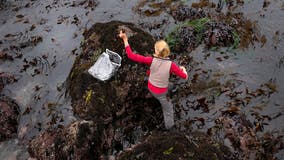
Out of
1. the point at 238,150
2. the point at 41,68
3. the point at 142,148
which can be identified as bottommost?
the point at 41,68

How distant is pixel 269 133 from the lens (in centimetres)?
720

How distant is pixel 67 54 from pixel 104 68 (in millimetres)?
3109

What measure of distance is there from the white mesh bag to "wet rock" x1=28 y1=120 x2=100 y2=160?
42.3 inches

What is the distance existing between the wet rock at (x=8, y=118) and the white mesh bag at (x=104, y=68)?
251cm

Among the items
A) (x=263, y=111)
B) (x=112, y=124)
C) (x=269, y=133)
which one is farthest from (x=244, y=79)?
(x=112, y=124)

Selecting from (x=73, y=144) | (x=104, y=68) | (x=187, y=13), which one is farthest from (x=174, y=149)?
(x=187, y=13)

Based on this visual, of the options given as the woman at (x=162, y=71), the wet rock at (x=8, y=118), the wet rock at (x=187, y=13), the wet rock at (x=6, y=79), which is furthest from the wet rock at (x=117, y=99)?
the wet rock at (x=187, y=13)

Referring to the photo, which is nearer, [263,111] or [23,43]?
[263,111]

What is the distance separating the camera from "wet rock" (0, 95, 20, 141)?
845 cm

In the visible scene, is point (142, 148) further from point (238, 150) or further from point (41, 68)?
point (41, 68)

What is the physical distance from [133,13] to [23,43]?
12.2ft

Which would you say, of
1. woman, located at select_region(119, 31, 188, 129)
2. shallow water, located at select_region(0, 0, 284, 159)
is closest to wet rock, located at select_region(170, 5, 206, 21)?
shallow water, located at select_region(0, 0, 284, 159)

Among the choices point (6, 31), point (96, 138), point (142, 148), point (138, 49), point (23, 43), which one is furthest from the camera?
point (6, 31)

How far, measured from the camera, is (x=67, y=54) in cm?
1055
